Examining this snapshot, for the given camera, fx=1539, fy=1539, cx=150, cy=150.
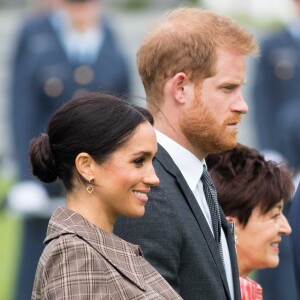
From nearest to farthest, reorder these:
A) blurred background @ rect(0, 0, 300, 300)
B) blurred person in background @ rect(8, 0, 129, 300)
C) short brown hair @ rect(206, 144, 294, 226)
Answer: short brown hair @ rect(206, 144, 294, 226)
blurred person in background @ rect(8, 0, 129, 300)
blurred background @ rect(0, 0, 300, 300)

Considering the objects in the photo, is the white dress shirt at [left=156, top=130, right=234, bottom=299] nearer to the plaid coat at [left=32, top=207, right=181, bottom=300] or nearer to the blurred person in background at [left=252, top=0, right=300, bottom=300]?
the plaid coat at [left=32, top=207, right=181, bottom=300]

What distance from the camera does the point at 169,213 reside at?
450 centimetres

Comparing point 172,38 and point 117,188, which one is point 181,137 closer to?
point 172,38

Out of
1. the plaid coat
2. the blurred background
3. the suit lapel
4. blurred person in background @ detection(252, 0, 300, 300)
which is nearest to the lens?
the plaid coat

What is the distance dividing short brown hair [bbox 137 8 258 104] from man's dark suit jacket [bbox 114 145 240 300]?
307mm

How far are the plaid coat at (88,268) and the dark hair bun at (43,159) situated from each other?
132 mm

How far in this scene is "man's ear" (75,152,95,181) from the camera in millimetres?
4160

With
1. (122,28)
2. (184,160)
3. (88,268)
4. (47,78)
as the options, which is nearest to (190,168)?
(184,160)

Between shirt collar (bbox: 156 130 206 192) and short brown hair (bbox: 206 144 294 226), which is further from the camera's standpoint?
short brown hair (bbox: 206 144 294 226)

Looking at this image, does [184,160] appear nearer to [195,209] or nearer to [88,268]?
[195,209]

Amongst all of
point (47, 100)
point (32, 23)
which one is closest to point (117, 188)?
point (47, 100)

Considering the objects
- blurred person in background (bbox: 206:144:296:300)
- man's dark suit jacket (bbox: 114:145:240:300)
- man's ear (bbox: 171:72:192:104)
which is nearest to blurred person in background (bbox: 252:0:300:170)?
blurred person in background (bbox: 206:144:296:300)

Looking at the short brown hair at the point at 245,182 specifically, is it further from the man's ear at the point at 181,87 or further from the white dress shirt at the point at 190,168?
the man's ear at the point at 181,87

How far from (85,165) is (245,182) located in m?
1.17
